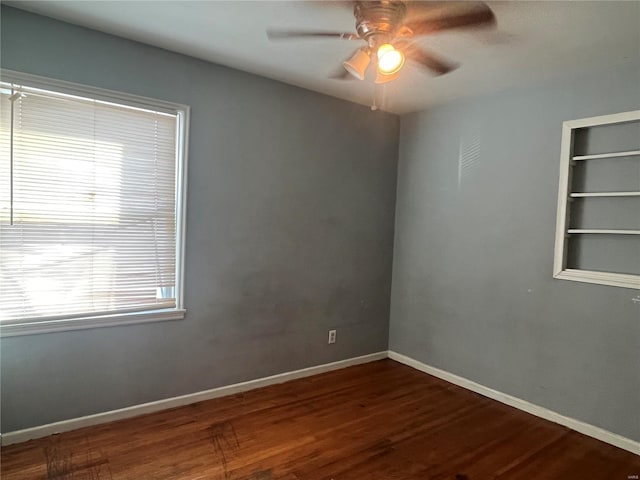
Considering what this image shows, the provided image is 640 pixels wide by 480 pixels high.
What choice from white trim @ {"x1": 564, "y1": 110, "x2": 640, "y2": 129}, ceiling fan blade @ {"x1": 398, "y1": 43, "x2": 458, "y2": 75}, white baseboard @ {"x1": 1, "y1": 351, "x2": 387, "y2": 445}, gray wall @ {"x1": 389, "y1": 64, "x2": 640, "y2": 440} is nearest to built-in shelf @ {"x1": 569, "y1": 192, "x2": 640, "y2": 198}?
gray wall @ {"x1": 389, "y1": 64, "x2": 640, "y2": 440}

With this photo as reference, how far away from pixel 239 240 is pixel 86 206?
104 cm

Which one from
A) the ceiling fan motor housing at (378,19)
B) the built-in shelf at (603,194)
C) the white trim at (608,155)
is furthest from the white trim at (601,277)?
the ceiling fan motor housing at (378,19)

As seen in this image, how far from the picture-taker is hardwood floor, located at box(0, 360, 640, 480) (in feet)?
7.48

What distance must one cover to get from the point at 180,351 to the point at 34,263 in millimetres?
1080

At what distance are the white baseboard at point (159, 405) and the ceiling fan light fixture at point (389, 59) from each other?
249 cm

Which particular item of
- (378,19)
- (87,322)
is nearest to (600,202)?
(378,19)

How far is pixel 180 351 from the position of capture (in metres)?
2.97

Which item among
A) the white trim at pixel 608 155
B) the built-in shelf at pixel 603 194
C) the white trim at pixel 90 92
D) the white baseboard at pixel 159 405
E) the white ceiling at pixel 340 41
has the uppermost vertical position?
the white ceiling at pixel 340 41

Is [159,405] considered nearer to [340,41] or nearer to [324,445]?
[324,445]

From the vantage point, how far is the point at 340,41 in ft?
8.24

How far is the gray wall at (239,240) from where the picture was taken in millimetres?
2490

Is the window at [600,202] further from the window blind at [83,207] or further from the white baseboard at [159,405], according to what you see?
the window blind at [83,207]

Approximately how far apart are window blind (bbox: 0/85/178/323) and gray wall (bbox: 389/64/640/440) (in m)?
2.22

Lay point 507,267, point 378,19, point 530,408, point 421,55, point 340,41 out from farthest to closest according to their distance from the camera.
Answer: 1. point 507,267
2. point 530,408
3. point 340,41
4. point 421,55
5. point 378,19
